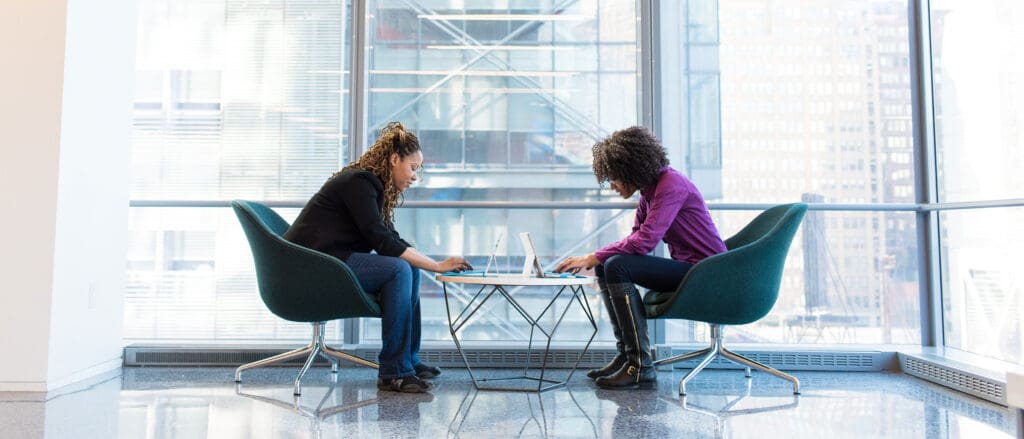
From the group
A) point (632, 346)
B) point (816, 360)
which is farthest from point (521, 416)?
point (816, 360)

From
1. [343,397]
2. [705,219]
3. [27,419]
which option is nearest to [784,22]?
[705,219]

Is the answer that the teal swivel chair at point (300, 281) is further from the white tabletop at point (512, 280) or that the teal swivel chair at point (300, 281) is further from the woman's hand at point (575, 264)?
the woman's hand at point (575, 264)

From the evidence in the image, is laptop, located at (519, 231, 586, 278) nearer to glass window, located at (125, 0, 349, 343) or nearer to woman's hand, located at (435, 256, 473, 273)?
woman's hand, located at (435, 256, 473, 273)

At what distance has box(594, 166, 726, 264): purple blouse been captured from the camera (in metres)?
2.77

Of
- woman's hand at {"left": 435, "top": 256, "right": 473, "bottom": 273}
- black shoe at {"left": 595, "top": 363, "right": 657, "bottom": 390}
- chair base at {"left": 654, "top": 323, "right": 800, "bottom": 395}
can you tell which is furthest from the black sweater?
chair base at {"left": 654, "top": 323, "right": 800, "bottom": 395}

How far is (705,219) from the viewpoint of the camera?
2879 mm

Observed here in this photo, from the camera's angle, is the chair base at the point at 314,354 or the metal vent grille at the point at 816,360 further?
the metal vent grille at the point at 816,360

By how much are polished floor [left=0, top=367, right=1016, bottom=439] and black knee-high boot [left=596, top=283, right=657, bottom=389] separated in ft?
0.27

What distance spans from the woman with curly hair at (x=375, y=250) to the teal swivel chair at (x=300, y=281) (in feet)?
0.27

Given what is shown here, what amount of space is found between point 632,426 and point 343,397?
1.13 meters

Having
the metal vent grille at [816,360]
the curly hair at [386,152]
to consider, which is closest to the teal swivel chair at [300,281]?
the curly hair at [386,152]

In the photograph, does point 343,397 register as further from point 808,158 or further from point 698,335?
point 808,158

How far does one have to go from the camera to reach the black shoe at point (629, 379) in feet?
9.00

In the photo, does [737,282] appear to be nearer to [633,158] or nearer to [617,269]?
[617,269]
